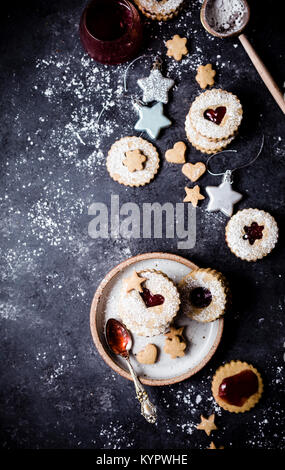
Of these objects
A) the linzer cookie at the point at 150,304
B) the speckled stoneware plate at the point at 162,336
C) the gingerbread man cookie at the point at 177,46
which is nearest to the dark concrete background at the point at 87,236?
the gingerbread man cookie at the point at 177,46

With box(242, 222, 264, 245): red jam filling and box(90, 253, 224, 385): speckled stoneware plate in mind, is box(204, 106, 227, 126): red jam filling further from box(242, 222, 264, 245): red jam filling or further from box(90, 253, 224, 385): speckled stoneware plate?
box(90, 253, 224, 385): speckled stoneware plate

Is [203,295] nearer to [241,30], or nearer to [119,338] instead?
[119,338]

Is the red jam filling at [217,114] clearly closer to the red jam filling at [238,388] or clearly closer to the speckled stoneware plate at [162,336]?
the speckled stoneware plate at [162,336]

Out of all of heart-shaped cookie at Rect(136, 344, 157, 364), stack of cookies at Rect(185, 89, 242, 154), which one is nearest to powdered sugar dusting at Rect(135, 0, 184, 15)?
stack of cookies at Rect(185, 89, 242, 154)

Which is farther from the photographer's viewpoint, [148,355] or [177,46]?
[177,46]

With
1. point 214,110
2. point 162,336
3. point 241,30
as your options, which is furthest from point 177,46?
point 162,336
